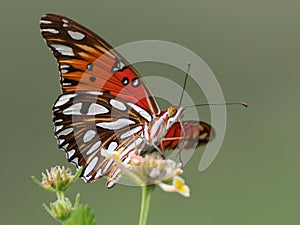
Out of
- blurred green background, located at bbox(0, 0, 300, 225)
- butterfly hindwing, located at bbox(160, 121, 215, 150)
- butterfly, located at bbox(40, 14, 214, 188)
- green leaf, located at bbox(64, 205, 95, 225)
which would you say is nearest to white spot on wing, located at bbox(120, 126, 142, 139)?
butterfly, located at bbox(40, 14, 214, 188)

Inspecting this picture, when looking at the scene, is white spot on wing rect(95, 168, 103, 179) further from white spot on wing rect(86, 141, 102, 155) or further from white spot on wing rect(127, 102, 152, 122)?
white spot on wing rect(127, 102, 152, 122)

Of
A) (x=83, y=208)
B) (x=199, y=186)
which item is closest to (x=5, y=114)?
(x=199, y=186)

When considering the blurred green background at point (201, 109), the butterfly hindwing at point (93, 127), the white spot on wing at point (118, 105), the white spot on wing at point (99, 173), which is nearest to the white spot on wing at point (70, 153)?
the butterfly hindwing at point (93, 127)

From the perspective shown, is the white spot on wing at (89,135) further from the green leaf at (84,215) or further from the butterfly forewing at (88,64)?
the green leaf at (84,215)

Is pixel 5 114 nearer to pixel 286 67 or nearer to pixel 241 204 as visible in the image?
pixel 241 204

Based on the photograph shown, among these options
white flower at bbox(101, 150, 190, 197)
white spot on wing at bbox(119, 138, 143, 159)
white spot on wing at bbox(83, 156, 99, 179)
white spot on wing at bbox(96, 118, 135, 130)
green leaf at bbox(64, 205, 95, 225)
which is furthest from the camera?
white spot on wing at bbox(96, 118, 135, 130)
